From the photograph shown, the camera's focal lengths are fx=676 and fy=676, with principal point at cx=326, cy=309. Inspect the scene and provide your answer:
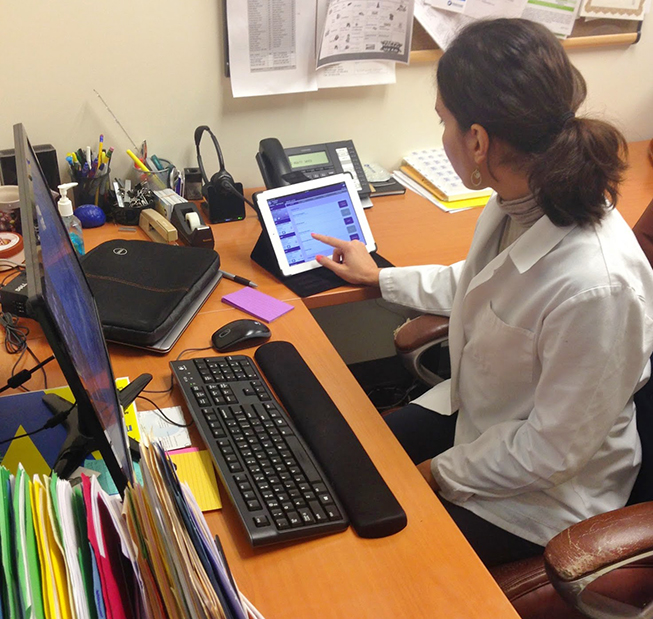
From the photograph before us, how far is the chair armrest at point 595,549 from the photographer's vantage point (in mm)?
901

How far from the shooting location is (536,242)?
1.11 metres

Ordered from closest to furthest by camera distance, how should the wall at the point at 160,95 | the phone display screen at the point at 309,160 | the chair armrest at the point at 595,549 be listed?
the chair armrest at the point at 595,549 → the wall at the point at 160,95 → the phone display screen at the point at 309,160

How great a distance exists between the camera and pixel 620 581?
41.4 inches

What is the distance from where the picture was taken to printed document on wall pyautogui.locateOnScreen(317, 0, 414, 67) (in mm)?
1787

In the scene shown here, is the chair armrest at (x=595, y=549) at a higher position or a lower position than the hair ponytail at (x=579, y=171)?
lower

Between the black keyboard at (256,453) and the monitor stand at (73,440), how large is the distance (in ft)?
0.31

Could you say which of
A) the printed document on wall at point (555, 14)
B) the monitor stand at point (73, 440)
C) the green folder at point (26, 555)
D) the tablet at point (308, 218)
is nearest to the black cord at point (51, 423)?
the monitor stand at point (73, 440)

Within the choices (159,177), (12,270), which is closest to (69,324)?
(12,270)

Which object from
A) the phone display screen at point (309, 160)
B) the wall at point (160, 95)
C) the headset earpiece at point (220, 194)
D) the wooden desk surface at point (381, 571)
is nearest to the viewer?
the wooden desk surface at point (381, 571)

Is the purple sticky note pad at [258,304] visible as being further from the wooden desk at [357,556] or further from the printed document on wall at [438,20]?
the printed document on wall at [438,20]

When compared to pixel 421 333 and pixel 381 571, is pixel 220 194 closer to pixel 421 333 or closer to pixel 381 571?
pixel 421 333

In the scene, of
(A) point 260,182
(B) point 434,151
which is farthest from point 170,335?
(B) point 434,151

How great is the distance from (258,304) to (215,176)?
472 mm

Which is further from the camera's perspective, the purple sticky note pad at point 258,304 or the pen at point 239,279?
the pen at point 239,279
